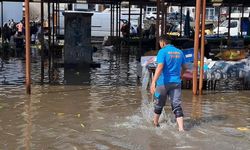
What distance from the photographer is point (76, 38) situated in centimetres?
1889

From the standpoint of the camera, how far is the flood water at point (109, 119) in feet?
25.4

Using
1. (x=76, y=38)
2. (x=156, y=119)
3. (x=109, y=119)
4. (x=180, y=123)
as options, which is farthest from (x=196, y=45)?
(x=76, y=38)

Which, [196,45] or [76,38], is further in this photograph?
[76,38]

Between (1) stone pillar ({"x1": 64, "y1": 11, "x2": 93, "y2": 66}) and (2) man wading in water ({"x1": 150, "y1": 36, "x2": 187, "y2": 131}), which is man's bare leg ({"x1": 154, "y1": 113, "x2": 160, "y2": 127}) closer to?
(2) man wading in water ({"x1": 150, "y1": 36, "x2": 187, "y2": 131})

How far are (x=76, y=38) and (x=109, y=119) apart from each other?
977 centimetres

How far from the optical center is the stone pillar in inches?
742

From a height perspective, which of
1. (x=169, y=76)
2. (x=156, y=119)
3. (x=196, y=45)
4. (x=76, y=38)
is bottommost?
(x=156, y=119)

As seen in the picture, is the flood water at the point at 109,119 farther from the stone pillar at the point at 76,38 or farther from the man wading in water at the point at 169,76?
the stone pillar at the point at 76,38

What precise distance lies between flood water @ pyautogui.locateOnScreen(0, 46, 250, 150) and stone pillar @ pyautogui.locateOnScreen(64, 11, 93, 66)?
4.08 meters

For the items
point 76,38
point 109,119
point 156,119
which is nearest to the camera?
point 156,119

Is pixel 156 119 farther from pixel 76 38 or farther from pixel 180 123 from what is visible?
pixel 76 38

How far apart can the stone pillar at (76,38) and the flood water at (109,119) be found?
4077 millimetres

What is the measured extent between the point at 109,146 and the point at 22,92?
561 cm

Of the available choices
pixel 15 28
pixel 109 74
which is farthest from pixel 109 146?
pixel 15 28
